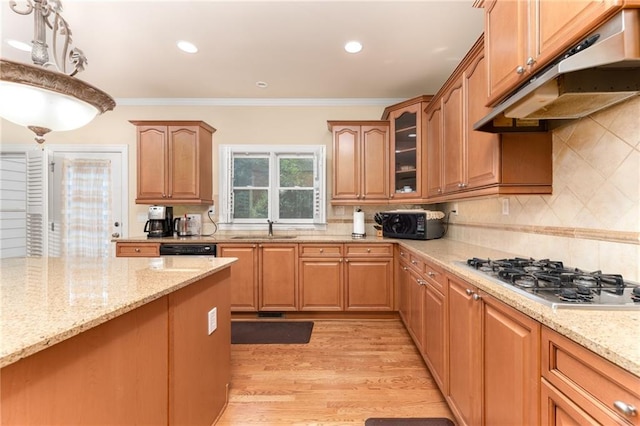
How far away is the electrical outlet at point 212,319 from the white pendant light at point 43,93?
3.94ft

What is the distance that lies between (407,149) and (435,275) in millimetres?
1731

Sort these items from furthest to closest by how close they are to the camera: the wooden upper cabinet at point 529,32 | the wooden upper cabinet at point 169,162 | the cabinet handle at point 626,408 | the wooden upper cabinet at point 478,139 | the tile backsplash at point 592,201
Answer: the wooden upper cabinet at point 169,162 < the wooden upper cabinet at point 478,139 < the tile backsplash at point 592,201 < the wooden upper cabinet at point 529,32 < the cabinet handle at point 626,408

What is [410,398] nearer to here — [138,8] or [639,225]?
[639,225]

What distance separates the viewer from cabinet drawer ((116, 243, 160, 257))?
3113mm

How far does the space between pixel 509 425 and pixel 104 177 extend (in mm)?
4673

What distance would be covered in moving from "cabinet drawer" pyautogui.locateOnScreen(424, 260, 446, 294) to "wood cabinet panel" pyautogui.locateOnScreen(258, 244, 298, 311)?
1495mm

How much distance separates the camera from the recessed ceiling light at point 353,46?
8.21 feet

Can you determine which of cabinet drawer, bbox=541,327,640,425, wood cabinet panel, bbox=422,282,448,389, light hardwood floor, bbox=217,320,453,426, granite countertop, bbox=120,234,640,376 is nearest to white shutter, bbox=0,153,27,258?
light hardwood floor, bbox=217,320,453,426

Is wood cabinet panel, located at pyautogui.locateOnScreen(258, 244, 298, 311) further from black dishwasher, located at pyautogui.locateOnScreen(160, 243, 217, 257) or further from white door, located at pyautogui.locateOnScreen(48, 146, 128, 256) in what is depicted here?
white door, located at pyautogui.locateOnScreen(48, 146, 128, 256)

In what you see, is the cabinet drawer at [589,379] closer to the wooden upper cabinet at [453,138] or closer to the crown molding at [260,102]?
the wooden upper cabinet at [453,138]

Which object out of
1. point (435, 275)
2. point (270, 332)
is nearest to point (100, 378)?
point (435, 275)

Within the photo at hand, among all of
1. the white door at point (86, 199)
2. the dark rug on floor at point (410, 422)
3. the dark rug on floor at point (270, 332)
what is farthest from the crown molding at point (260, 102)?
the dark rug on floor at point (410, 422)

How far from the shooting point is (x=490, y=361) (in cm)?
119

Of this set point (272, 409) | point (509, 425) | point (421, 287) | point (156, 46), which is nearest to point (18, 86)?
point (156, 46)
